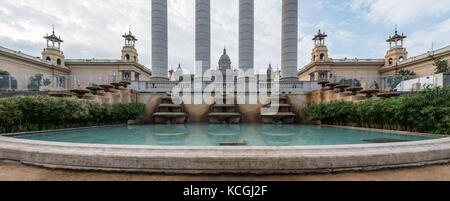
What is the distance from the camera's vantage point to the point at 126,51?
52.2 meters

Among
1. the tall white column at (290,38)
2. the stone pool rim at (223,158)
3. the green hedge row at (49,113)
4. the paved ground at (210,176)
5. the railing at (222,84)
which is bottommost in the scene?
the paved ground at (210,176)

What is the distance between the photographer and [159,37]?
1889 centimetres

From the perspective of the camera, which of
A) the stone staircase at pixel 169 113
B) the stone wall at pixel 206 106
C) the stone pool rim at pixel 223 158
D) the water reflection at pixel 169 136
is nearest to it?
the stone pool rim at pixel 223 158

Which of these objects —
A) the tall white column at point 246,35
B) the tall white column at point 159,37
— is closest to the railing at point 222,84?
the tall white column at point 159,37

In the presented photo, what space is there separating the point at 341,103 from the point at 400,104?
280cm

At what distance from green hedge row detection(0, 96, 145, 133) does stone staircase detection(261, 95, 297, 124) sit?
8736 mm

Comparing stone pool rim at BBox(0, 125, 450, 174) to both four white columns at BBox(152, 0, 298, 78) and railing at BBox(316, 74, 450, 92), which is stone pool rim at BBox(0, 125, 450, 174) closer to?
railing at BBox(316, 74, 450, 92)

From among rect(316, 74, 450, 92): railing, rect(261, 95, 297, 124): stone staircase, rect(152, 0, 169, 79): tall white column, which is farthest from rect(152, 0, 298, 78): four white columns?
rect(261, 95, 297, 124): stone staircase

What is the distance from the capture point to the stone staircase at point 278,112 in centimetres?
1150

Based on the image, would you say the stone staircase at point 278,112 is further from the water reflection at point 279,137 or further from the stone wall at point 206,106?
the water reflection at point 279,137

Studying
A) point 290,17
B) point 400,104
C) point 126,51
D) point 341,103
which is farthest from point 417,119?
point 126,51

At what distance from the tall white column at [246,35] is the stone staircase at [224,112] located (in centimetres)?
745

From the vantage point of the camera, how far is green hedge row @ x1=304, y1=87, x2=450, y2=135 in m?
5.66

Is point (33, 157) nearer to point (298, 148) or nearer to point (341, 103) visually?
point (298, 148)
